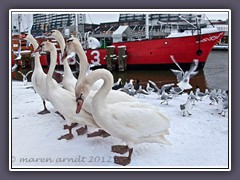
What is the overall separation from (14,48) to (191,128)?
1487mm

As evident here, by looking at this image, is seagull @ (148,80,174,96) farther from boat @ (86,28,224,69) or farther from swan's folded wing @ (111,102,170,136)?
swan's folded wing @ (111,102,170,136)

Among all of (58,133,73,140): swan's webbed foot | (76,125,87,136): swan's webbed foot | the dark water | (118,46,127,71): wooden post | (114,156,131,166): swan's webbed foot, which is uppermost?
(118,46,127,71): wooden post

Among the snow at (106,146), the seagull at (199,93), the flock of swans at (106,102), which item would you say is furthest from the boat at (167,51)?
the snow at (106,146)

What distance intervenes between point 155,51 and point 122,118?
938 mm

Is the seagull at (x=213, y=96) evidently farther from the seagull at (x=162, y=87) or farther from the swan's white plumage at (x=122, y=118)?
the swan's white plumage at (x=122, y=118)

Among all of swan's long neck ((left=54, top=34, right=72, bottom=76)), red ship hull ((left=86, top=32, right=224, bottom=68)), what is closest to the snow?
swan's long neck ((left=54, top=34, right=72, bottom=76))

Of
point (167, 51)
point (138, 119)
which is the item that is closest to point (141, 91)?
point (167, 51)

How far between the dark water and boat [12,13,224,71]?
0.16 ft

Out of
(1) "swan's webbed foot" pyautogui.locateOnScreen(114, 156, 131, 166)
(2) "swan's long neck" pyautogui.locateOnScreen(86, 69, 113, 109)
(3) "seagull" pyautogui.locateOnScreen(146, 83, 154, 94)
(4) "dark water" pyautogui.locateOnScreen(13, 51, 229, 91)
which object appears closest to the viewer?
(2) "swan's long neck" pyautogui.locateOnScreen(86, 69, 113, 109)

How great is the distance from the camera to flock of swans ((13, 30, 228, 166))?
1.78 metres

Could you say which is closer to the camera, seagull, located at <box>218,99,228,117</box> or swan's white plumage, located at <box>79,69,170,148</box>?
swan's white plumage, located at <box>79,69,170,148</box>

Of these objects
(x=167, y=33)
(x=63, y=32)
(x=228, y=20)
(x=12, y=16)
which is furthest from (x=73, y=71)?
(x=228, y=20)

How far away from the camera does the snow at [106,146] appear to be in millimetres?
2012

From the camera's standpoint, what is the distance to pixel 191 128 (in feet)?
7.58
